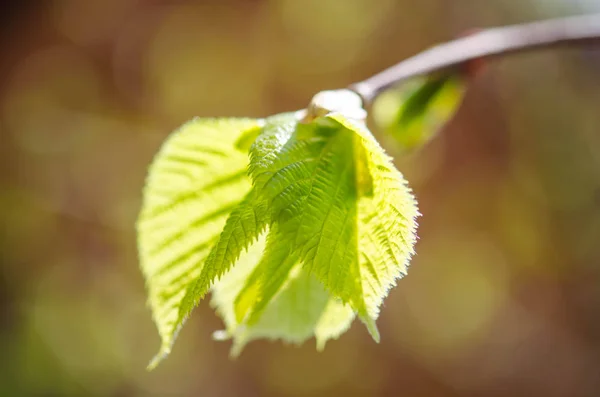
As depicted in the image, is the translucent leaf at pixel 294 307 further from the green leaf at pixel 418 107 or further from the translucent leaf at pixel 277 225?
the green leaf at pixel 418 107

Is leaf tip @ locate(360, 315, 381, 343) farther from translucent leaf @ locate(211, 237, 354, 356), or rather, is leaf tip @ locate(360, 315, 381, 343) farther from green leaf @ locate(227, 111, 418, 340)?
translucent leaf @ locate(211, 237, 354, 356)

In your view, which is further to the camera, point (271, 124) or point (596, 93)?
point (596, 93)

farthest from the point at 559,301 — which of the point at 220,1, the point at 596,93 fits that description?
the point at 220,1

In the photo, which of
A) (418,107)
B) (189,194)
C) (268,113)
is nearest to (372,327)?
(189,194)

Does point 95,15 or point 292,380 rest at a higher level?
point 95,15

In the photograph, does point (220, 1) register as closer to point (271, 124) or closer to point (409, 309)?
point (409, 309)

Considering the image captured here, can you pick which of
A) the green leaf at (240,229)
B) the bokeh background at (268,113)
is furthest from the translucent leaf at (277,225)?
the bokeh background at (268,113)
